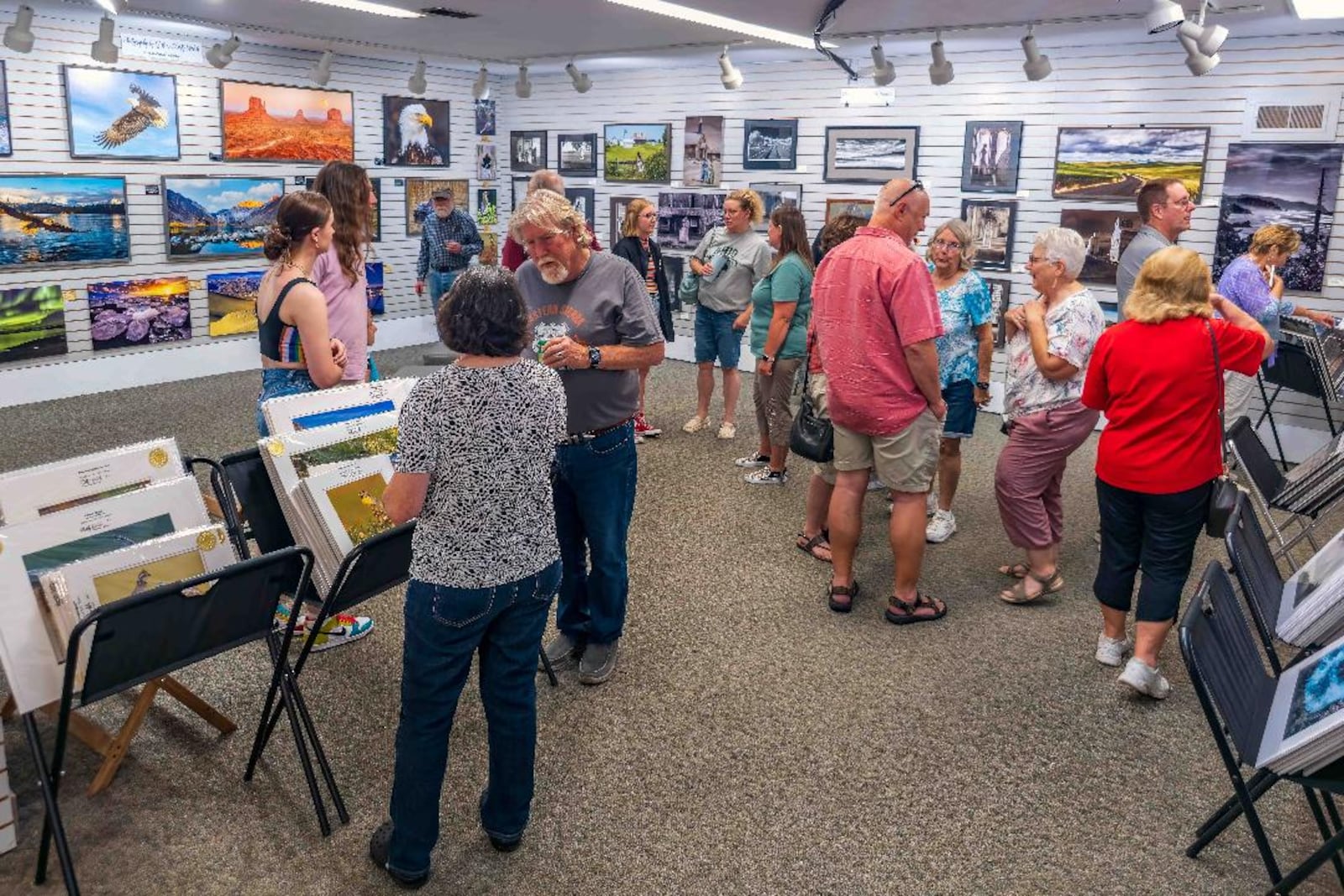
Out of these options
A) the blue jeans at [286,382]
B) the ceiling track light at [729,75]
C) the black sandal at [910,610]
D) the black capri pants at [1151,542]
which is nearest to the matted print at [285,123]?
the ceiling track light at [729,75]

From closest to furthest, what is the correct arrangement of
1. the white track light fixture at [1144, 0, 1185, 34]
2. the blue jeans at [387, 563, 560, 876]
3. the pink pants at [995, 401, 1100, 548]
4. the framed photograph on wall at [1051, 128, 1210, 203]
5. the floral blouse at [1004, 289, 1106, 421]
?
the blue jeans at [387, 563, 560, 876]
the floral blouse at [1004, 289, 1106, 421]
the pink pants at [995, 401, 1100, 548]
the white track light fixture at [1144, 0, 1185, 34]
the framed photograph on wall at [1051, 128, 1210, 203]

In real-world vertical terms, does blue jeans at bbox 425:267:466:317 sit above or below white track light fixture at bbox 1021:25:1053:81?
below

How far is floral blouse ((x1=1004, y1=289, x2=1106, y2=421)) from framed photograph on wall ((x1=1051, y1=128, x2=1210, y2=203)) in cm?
403

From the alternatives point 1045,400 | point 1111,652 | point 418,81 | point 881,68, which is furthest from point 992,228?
point 418,81

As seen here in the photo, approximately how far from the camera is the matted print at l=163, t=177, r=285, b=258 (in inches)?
349

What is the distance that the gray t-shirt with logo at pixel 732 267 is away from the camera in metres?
6.96

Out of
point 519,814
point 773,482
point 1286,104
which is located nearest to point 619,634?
point 519,814

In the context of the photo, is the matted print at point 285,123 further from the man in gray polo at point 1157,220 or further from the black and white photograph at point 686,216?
the man in gray polo at point 1157,220

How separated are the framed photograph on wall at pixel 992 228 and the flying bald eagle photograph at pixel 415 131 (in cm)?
562

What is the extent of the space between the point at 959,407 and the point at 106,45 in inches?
262

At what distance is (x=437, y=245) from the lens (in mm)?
9336

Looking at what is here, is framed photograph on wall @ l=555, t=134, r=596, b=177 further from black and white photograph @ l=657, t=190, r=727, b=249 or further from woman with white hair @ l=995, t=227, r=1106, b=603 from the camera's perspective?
woman with white hair @ l=995, t=227, r=1106, b=603

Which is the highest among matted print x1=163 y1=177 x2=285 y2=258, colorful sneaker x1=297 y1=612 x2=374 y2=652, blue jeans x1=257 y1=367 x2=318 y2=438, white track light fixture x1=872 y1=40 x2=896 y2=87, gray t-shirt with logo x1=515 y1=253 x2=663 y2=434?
white track light fixture x1=872 y1=40 x2=896 y2=87

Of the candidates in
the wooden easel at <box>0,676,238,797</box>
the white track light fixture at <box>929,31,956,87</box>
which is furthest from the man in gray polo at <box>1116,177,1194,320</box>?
the wooden easel at <box>0,676,238,797</box>
